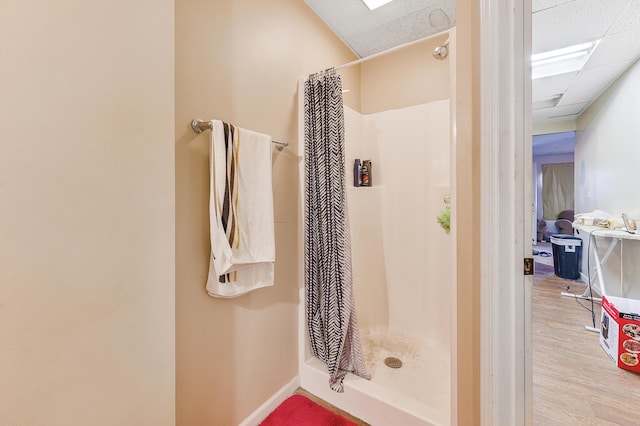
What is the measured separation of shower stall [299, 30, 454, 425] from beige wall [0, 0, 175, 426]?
1089mm

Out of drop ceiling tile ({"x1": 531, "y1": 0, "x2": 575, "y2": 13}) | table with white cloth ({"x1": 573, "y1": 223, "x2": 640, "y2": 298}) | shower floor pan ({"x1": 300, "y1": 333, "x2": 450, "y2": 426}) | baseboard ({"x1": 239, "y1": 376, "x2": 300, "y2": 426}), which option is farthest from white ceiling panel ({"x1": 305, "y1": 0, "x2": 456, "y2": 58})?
baseboard ({"x1": 239, "y1": 376, "x2": 300, "y2": 426})

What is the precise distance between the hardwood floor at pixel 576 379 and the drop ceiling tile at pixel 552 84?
2402 millimetres

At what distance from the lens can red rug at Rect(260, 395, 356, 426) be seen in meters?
1.36

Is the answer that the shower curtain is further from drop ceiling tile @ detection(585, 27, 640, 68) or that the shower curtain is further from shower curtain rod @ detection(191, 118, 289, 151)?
drop ceiling tile @ detection(585, 27, 640, 68)

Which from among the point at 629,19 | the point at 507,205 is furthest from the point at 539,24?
the point at 507,205

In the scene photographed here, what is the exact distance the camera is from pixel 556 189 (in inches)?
188

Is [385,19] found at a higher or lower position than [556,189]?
higher

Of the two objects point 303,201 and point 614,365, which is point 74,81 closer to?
point 303,201

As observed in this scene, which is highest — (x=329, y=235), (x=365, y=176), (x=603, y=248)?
(x=365, y=176)

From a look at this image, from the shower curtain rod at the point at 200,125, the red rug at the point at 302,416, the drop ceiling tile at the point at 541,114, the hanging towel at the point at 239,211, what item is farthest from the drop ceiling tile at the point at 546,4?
the red rug at the point at 302,416

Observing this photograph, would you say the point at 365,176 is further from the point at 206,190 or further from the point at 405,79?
the point at 206,190

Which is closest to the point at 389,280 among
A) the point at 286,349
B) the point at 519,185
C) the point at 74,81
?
the point at 286,349

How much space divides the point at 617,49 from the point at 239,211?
332 centimetres

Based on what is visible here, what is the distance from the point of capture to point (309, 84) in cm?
163
